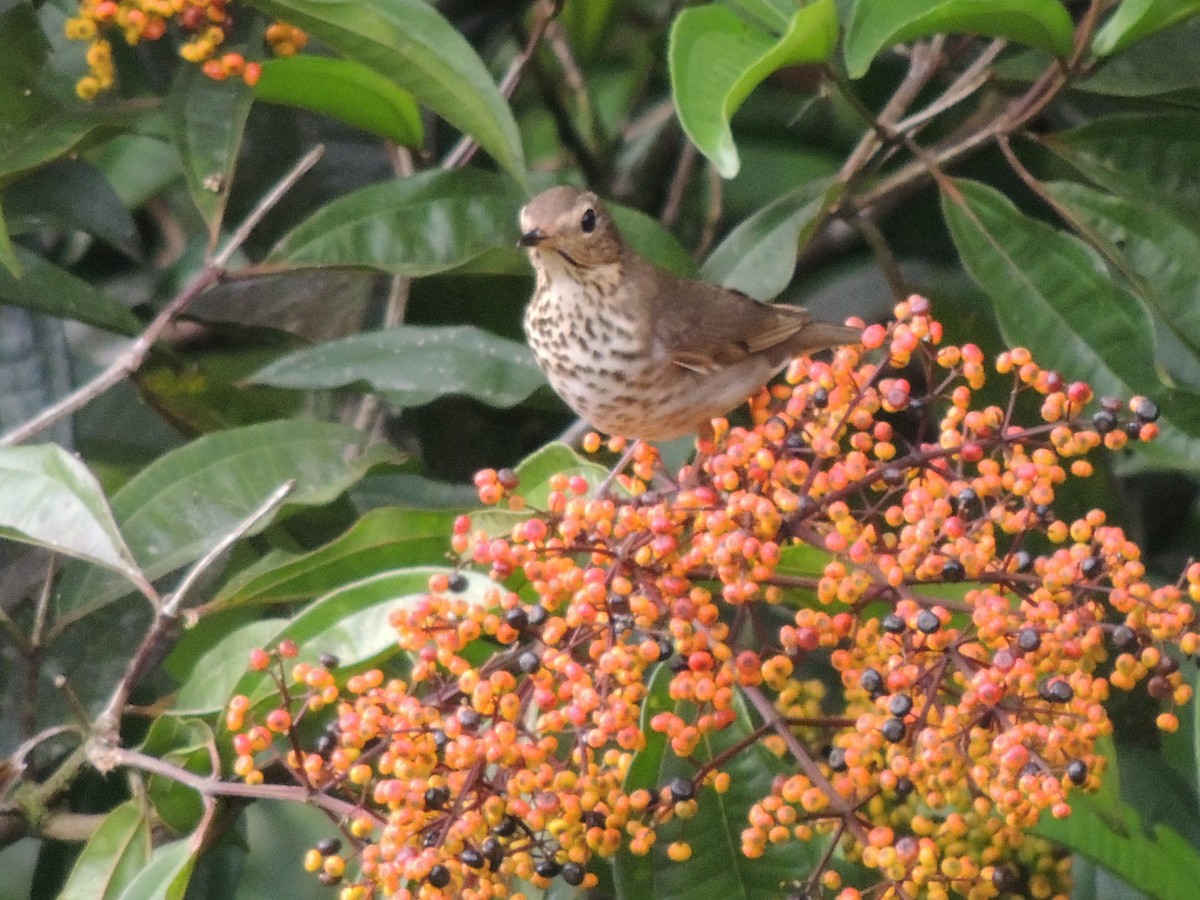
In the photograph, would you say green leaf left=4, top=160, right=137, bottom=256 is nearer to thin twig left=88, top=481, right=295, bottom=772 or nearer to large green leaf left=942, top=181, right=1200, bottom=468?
thin twig left=88, top=481, right=295, bottom=772

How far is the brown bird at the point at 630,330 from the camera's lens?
2.62 m

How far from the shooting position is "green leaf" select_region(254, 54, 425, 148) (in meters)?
2.45

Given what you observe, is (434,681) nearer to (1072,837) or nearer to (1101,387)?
(1072,837)

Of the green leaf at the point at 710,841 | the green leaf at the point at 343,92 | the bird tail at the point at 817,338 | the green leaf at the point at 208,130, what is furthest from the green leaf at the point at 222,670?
the bird tail at the point at 817,338

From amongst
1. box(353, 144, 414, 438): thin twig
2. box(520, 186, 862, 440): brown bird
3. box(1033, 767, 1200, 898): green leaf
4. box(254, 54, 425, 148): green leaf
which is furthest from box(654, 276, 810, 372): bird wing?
box(1033, 767, 1200, 898): green leaf

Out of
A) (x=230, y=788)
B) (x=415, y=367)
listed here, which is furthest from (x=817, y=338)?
(x=230, y=788)

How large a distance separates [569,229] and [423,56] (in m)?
0.44

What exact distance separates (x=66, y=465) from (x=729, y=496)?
0.86m

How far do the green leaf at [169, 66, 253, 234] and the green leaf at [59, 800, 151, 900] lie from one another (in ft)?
2.78

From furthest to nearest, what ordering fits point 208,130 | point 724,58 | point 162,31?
point 208,130 → point 162,31 → point 724,58

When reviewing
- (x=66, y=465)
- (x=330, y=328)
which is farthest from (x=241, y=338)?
(x=66, y=465)

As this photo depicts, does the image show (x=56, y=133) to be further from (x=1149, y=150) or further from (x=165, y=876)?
(x=1149, y=150)

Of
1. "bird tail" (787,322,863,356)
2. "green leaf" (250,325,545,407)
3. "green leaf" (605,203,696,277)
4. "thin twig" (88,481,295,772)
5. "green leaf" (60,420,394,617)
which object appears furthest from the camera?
"bird tail" (787,322,863,356)

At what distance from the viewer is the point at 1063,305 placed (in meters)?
2.47
